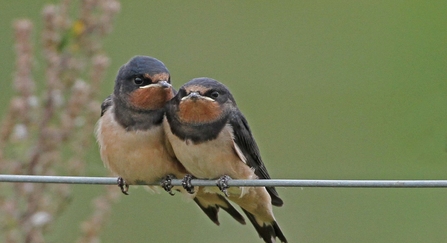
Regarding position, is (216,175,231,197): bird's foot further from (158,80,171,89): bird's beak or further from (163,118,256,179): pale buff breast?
(158,80,171,89): bird's beak

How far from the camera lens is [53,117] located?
5.27m

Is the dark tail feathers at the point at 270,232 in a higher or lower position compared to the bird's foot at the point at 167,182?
lower

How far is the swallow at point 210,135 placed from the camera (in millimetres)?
4766

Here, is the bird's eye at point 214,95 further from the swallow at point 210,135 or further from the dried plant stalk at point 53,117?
the dried plant stalk at point 53,117

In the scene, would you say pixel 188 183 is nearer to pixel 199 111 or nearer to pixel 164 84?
pixel 199 111

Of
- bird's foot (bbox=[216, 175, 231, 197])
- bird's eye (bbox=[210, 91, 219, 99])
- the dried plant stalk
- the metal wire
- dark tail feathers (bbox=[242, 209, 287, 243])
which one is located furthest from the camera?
dark tail feathers (bbox=[242, 209, 287, 243])

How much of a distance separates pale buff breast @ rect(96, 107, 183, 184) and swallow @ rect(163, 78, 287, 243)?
75mm

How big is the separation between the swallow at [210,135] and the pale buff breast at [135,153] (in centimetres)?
8

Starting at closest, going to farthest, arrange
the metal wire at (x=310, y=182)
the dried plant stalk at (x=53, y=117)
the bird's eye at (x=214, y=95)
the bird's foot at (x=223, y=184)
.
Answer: the metal wire at (x=310, y=182), the bird's foot at (x=223, y=184), the bird's eye at (x=214, y=95), the dried plant stalk at (x=53, y=117)

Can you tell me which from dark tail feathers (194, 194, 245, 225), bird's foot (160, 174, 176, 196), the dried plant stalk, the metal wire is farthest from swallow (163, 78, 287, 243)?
the dried plant stalk

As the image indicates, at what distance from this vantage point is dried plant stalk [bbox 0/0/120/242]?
5117mm

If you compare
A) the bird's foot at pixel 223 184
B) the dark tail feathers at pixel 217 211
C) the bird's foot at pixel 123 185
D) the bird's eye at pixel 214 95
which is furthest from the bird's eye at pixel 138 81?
the dark tail feathers at pixel 217 211

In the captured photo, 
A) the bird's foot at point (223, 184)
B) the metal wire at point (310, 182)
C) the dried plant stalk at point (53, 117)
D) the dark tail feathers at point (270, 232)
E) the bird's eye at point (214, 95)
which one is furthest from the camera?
the dark tail feathers at point (270, 232)

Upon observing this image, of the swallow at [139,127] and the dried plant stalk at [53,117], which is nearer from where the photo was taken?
the swallow at [139,127]
